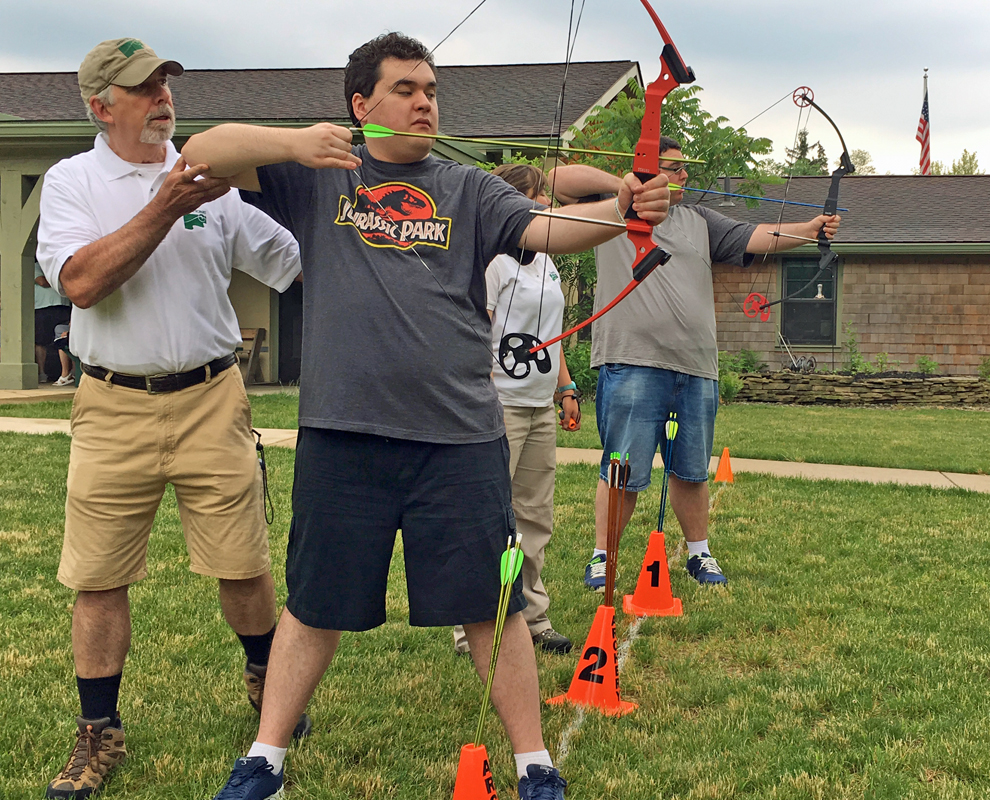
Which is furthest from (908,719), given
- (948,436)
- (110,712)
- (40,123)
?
(40,123)

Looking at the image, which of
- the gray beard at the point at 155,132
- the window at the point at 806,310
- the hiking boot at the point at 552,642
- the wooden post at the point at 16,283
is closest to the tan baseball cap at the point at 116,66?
the gray beard at the point at 155,132

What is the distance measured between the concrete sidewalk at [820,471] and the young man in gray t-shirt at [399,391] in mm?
5596

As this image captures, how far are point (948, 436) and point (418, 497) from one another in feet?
31.1

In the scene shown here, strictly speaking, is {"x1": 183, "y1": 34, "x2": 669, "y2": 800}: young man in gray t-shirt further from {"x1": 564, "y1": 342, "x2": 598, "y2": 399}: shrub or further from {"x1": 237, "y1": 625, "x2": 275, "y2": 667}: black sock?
{"x1": 564, "y1": 342, "x2": 598, "y2": 399}: shrub

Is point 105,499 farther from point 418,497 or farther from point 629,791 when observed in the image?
point 629,791

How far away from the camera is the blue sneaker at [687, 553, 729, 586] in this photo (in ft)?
15.2

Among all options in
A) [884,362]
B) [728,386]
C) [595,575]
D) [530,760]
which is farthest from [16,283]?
[884,362]

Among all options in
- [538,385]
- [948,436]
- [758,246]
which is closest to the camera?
[538,385]

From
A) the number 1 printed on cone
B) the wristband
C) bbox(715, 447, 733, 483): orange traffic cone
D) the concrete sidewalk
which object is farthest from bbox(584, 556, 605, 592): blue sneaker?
the concrete sidewalk

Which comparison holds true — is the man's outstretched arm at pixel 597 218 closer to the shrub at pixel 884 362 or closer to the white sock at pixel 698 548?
the white sock at pixel 698 548

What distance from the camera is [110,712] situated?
2.68 m

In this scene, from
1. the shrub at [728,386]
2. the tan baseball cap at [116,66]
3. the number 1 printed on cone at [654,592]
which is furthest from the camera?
the shrub at [728,386]

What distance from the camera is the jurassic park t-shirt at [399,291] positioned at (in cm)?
230

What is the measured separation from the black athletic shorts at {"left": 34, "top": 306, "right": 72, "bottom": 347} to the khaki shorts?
41.4 ft
